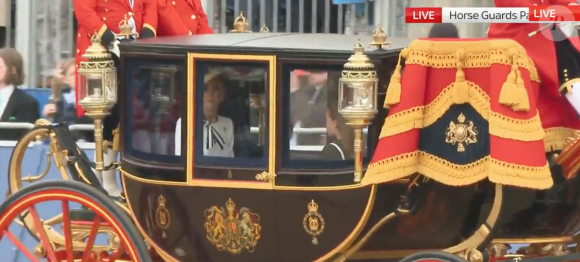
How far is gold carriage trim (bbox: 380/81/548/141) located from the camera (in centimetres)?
422

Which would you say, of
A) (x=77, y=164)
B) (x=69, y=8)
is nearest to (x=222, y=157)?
(x=77, y=164)

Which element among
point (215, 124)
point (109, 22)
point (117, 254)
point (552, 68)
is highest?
point (109, 22)

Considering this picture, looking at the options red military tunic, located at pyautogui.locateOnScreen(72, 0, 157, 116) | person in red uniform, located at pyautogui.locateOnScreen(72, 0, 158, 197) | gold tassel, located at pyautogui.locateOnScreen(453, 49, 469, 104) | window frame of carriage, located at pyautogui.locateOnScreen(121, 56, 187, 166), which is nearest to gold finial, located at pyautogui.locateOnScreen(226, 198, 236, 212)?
window frame of carriage, located at pyautogui.locateOnScreen(121, 56, 187, 166)

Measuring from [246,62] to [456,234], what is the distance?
993 mm

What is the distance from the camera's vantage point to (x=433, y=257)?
173 inches

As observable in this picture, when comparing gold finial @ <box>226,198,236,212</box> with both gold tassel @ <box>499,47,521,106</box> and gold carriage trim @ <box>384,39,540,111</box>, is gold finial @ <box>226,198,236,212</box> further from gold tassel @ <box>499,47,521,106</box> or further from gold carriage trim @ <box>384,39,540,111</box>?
gold tassel @ <box>499,47,521,106</box>

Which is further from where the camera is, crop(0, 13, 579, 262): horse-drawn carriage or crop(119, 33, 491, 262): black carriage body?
crop(119, 33, 491, 262): black carriage body

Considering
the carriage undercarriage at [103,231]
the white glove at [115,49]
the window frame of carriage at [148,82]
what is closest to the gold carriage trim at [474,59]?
the carriage undercarriage at [103,231]

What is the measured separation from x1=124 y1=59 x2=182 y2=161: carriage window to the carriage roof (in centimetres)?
7

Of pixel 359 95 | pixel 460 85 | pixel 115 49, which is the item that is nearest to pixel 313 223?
pixel 359 95

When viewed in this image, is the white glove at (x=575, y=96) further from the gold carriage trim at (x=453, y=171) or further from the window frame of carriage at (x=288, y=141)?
the window frame of carriage at (x=288, y=141)

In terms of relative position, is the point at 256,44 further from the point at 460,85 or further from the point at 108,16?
the point at 108,16

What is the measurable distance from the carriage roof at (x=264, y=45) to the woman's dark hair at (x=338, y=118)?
107 mm

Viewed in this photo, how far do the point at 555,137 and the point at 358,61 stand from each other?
80cm
